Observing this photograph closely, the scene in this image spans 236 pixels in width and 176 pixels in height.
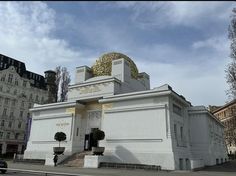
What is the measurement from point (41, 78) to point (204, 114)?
46180mm

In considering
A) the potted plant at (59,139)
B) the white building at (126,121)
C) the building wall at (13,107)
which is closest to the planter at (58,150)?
the potted plant at (59,139)

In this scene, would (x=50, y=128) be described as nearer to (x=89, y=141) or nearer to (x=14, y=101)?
(x=89, y=141)

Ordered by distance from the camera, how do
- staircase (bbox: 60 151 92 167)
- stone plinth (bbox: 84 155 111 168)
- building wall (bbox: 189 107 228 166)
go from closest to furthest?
1. stone plinth (bbox: 84 155 111 168)
2. staircase (bbox: 60 151 92 167)
3. building wall (bbox: 189 107 228 166)

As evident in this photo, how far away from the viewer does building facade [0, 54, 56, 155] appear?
2126 inches

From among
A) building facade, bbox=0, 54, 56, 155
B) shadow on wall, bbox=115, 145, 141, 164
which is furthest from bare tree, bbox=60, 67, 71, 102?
shadow on wall, bbox=115, 145, 141, 164

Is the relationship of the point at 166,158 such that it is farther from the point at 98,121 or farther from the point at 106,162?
the point at 98,121

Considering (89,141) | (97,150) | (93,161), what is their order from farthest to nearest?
(89,141)
(97,150)
(93,161)

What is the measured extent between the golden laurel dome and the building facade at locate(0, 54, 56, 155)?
77.7ft

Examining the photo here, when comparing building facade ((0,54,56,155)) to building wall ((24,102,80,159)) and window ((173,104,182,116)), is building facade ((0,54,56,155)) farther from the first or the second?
window ((173,104,182,116))

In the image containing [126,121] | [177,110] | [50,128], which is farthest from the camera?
[50,128]

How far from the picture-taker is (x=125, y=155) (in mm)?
25781

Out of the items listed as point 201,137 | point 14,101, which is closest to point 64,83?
point 14,101

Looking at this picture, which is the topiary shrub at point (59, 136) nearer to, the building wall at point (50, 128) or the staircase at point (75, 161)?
the building wall at point (50, 128)

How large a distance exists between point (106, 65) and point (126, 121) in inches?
424
